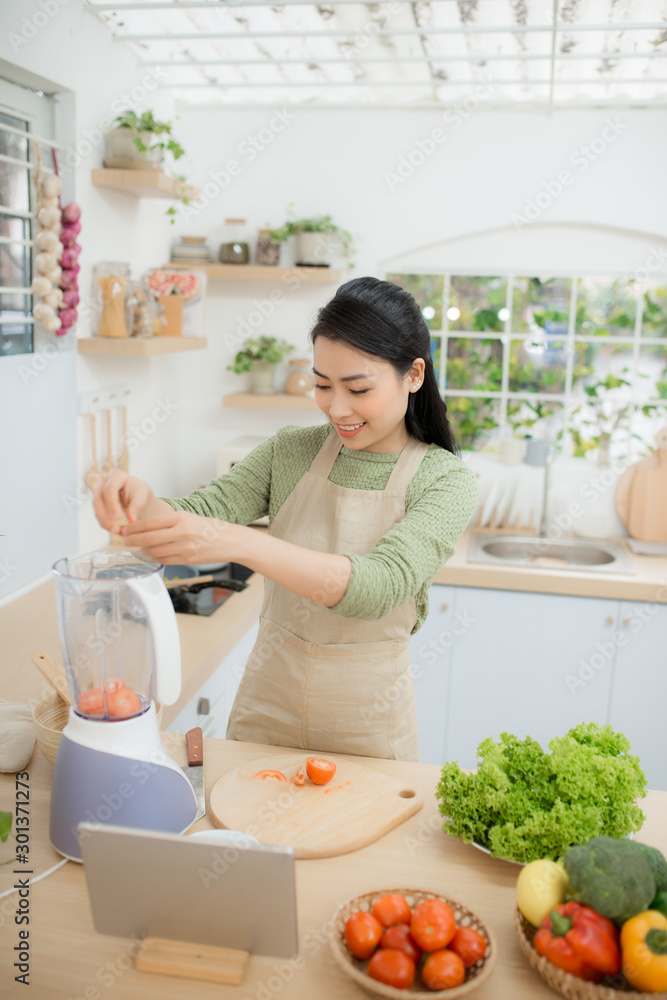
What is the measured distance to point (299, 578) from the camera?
1.13m

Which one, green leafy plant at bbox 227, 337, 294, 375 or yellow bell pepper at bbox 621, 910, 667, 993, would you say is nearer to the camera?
yellow bell pepper at bbox 621, 910, 667, 993

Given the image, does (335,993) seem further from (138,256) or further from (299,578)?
(138,256)

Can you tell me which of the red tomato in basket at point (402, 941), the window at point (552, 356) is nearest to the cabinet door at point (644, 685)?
the window at point (552, 356)

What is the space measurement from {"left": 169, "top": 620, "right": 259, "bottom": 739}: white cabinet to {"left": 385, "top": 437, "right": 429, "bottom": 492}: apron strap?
30.9 inches

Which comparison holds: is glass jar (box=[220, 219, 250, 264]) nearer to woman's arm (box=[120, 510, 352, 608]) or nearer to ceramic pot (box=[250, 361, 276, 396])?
ceramic pot (box=[250, 361, 276, 396])

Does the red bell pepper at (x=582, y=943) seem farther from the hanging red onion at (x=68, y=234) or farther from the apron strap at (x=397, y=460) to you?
the hanging red onion at (x=68, y=234)

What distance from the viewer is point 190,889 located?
0.87m

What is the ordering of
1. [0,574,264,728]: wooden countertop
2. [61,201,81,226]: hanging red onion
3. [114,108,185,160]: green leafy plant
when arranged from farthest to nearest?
[114,108,185,160]: green leafy plant → [61,201,81,226]: hanging red onion → [0,574,264,728]: wooden countertop

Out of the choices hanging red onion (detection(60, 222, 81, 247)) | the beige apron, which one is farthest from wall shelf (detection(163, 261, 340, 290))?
the beige apron

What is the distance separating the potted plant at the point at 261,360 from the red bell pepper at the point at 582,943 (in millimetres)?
2458

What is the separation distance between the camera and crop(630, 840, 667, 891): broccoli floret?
87 centimetres

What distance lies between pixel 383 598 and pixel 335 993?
47 cm

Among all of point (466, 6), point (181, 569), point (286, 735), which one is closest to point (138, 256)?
point (181, 569)

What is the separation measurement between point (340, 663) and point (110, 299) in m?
1.44
